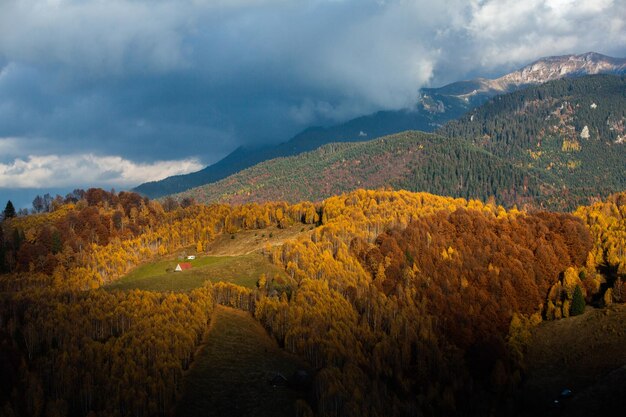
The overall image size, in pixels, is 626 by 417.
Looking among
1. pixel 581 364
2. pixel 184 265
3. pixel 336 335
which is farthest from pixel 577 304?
pixel 184 265

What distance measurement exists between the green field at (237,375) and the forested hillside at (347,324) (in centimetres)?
321

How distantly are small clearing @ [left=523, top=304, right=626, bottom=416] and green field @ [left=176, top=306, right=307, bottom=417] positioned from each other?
5653 centimetres

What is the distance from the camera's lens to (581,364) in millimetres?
129125

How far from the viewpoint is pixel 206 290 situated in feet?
486

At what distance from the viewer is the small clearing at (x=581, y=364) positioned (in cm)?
10462

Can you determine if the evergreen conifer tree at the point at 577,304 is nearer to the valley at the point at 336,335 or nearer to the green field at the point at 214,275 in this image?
the valley at the point at 336,335

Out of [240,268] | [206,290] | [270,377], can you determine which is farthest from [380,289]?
[270,377]

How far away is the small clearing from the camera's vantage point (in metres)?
105

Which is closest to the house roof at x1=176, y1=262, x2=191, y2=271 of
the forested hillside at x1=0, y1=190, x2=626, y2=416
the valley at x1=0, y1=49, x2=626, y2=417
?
the valley at x1=0, y1=49, x2=626, y2=417

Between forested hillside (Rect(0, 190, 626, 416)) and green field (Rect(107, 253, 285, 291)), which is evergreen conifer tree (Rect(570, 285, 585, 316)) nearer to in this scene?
forested hillside (Rect(0, 190, 626, 416))

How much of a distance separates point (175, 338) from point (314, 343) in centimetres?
3219

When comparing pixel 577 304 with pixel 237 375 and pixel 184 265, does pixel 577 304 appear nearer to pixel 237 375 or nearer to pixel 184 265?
pixel 237 375

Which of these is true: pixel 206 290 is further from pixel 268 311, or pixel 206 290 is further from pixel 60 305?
pixel 60 305

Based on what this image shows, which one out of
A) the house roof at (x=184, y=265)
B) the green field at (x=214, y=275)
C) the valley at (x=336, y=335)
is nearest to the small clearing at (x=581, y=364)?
the valley at (x=336, y=335)
